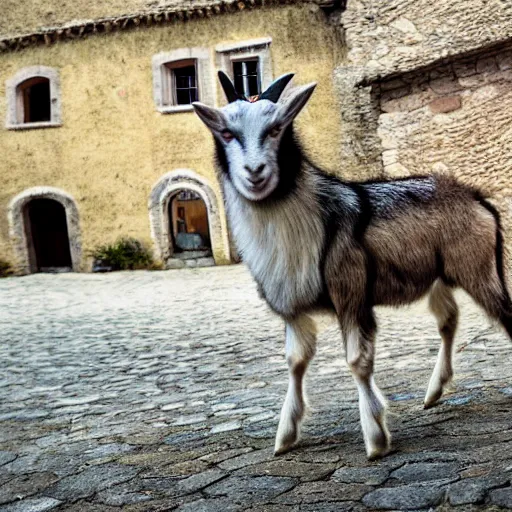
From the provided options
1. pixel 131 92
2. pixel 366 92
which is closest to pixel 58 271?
pixel 131 92

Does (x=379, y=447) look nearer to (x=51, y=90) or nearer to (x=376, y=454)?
(x=376, y=454)

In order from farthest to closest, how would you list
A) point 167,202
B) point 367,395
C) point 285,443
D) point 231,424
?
point 167,202 → point 231,424 → point 285,443 → point 367,395

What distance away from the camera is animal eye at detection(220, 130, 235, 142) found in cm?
264

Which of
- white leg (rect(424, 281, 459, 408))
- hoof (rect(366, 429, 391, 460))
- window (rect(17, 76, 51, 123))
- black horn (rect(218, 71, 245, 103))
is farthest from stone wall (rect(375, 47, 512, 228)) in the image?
window (rect(17, 76, 51, 123))

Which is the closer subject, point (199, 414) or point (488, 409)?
point (488, 409)

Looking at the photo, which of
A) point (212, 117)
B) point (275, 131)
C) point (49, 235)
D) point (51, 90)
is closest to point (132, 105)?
point (51, 90)

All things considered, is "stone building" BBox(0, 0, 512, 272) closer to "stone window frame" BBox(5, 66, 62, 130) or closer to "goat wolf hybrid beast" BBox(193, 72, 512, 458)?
"stone window frame" BBox(5, 66, 62, 130)

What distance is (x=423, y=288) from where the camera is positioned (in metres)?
2.99

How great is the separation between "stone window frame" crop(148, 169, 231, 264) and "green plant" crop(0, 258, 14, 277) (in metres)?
3.67

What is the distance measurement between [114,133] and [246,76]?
136 inches

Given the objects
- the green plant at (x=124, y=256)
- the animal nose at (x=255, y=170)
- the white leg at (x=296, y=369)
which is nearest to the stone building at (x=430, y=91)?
the white leg at (x=296, y=369)

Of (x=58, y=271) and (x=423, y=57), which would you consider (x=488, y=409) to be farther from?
(x=58, y=271)

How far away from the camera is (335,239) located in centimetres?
275

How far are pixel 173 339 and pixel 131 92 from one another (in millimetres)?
11173
